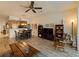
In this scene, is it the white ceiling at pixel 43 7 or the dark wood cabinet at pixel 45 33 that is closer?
the white ceiling at pixel 43 7

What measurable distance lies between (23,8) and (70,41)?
7.80 feet

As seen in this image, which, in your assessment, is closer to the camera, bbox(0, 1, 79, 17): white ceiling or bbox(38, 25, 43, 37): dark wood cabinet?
bbox(0, 1, 79, 17): white ceiling

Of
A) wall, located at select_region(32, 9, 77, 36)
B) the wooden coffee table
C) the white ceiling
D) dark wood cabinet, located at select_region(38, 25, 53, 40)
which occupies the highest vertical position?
the white ceiling

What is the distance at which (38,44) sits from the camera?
4.52 m

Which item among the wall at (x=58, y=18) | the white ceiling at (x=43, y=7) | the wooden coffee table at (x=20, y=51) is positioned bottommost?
the wooden coffee table at (x=20, y=51)

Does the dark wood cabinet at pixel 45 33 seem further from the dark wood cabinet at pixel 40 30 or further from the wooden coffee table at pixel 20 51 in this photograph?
the wooden coffee table at pixel 20 51

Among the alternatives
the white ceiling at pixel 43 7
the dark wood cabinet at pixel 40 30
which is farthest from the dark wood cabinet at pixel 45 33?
the white ceiling at pixel 43 7

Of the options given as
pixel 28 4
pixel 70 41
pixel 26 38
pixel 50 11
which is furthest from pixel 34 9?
pixel 70 41

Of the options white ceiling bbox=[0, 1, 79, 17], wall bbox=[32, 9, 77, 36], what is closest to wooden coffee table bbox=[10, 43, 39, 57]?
wall bbox=[32, 9, 77, 36]

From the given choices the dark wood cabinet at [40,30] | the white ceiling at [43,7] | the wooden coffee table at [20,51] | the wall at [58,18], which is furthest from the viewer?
the dark wood cabinet at [40,30]

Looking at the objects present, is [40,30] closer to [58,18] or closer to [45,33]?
[45,33]

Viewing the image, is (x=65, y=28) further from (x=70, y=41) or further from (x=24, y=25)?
(x=24, y=25)

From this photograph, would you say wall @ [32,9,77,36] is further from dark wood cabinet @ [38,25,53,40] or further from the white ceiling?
dark wood cabinet @ [38,25,53,40]

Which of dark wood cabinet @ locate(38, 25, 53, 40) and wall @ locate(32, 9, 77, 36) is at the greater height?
wall @ locate(32, 9, 77, 36)
